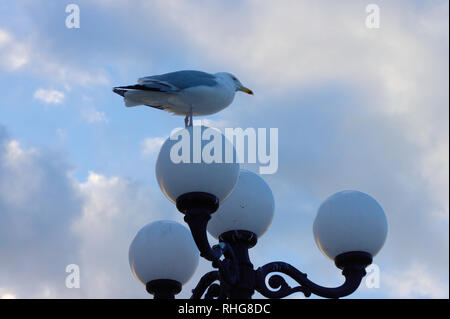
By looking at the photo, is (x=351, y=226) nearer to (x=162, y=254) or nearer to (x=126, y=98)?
(x=162, y=254)

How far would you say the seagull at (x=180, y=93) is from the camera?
5.58m

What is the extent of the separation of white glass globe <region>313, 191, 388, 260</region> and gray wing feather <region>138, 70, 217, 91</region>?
4.94ft

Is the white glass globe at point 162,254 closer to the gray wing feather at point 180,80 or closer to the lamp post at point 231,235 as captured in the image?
the lamp post at point 231,235

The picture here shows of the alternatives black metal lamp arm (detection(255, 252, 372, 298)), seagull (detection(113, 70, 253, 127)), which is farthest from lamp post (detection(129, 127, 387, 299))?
seagull (detection(113, 70, 253, 127))

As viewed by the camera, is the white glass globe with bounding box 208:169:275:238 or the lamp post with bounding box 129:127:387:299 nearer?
the lamp post with bounding box 129:127:387:299

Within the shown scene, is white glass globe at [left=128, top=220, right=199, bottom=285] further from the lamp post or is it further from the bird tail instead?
the bird tail

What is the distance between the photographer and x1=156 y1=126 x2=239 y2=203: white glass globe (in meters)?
4.95

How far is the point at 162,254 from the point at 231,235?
2.36 ft
